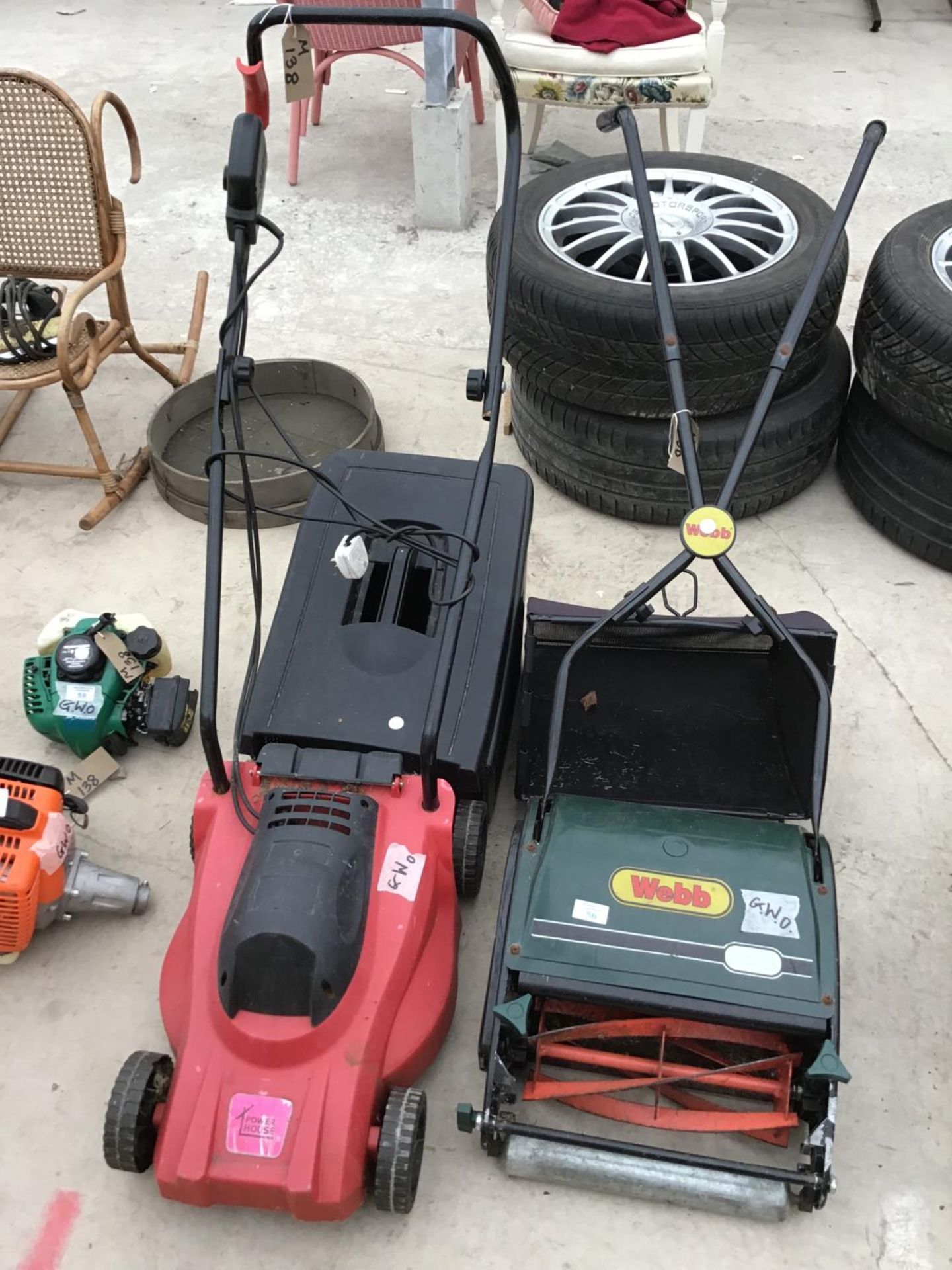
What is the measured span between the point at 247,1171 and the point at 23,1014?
0.68 metres

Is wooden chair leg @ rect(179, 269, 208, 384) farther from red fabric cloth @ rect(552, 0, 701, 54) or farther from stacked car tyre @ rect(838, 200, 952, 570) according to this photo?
stacked car tyre @ rect(838, 200, 952, 570)

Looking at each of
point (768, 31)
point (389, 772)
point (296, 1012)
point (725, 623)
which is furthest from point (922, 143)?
point (296, 1012)

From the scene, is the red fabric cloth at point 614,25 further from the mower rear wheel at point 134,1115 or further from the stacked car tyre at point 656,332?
the mower rear wheel at point 134,1115

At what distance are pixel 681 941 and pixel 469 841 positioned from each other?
1.52ft

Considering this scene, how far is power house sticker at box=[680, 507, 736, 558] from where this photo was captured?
192 cm

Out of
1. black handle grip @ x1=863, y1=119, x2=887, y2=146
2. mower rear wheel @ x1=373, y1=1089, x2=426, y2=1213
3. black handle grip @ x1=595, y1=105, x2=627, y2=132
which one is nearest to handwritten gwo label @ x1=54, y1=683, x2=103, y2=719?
mower rear wheel @ x1=373, y1=1089, x2=426, y2=1213

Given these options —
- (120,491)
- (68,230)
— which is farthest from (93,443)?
(68,230)

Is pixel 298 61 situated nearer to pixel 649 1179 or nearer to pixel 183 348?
pixel 183 348

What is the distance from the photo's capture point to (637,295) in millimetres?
2527

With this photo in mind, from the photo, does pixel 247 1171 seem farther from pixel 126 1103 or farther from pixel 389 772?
pixel 389 772

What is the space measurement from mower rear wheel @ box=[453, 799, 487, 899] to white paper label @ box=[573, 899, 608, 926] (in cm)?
30

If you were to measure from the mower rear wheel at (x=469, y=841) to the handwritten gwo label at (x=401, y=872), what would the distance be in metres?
0.17

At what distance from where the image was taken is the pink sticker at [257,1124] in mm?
1590

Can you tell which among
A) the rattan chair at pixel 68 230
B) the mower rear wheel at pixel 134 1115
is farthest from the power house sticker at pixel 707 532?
the rattan chair at pixel 68 230
